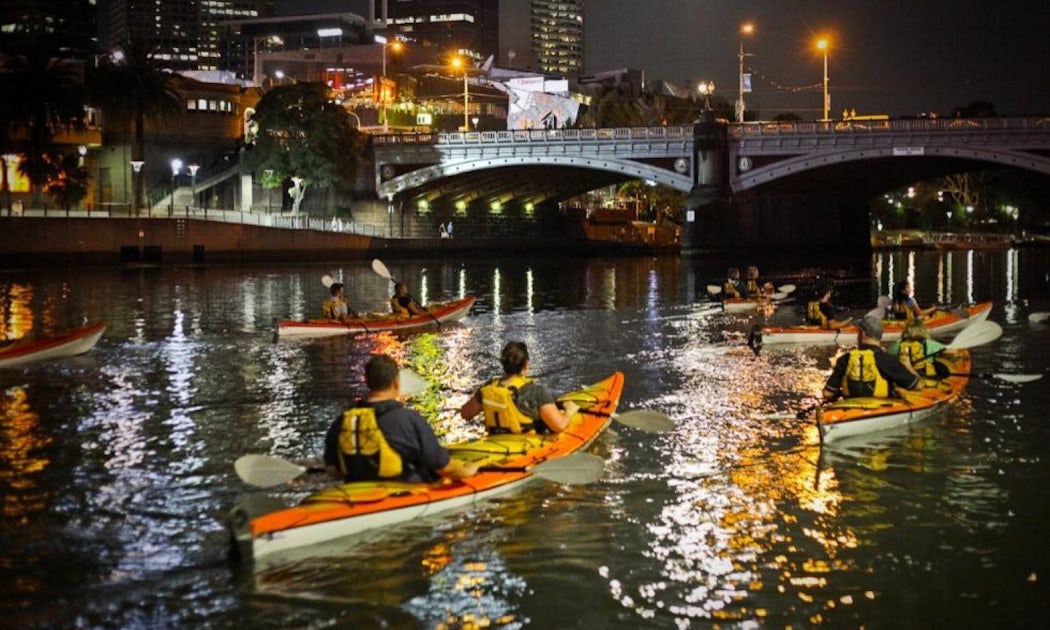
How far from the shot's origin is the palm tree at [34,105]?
222 feet

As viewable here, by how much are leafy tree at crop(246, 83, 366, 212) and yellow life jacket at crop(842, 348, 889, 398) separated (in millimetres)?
67296

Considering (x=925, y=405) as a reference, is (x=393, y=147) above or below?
above

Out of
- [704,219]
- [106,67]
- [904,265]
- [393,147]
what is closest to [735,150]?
[704,219]

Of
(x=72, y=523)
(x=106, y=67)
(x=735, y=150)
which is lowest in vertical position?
(x=72, y=523)

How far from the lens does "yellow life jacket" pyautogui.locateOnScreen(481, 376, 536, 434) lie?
41.5ft

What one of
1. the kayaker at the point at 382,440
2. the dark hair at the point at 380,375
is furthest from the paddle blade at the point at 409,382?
the dark hair at the point at 380,375

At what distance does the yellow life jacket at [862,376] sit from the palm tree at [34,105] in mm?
62636

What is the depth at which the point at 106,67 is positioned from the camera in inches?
3152

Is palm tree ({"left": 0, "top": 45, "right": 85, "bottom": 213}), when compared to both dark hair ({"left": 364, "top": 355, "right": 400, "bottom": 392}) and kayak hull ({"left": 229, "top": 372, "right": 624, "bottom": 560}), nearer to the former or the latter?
kayak hull ({"left": 229, "top": 372, "right": 624, "bottom": 560})

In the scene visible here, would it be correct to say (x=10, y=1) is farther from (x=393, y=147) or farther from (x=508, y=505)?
(x=508, y=505)

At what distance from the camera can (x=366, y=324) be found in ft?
95.5

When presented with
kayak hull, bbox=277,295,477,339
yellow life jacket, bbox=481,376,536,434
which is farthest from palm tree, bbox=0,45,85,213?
yellow life jacket, bbox=481,376,536,434

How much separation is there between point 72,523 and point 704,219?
229 ft

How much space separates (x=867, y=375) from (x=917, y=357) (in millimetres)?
2104
